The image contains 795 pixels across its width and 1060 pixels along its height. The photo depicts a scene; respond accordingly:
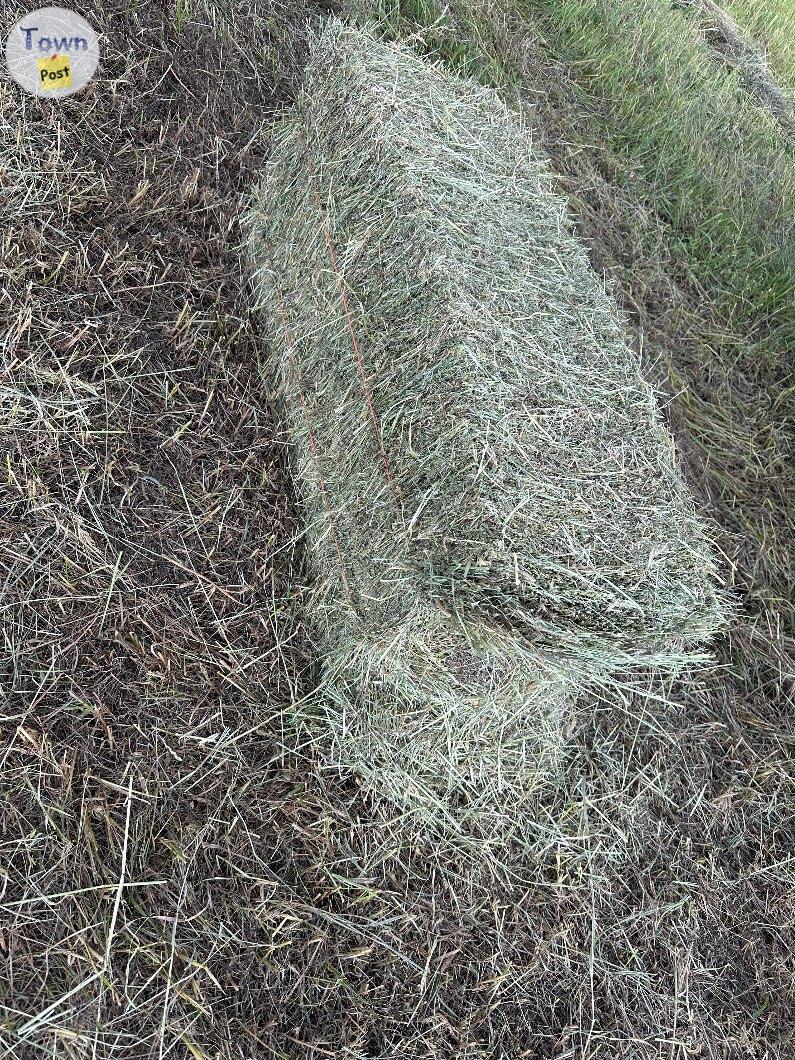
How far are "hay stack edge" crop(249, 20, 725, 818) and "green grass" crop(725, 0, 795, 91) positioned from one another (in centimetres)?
423

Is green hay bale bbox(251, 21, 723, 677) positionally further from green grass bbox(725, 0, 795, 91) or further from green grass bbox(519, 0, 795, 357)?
green grass bbox(725, 0, 795, 91)

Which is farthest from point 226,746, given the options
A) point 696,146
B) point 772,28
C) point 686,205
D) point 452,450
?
point 772,28

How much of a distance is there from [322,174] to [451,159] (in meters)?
0.36

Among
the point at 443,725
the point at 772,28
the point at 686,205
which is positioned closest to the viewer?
the point at 443,725

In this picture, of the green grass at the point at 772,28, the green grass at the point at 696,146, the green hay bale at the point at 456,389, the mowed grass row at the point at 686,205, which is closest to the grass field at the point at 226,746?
the mowed grass row at the point at 686,205

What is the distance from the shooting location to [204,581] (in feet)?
6.86

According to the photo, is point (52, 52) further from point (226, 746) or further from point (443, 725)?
point (443, 725)

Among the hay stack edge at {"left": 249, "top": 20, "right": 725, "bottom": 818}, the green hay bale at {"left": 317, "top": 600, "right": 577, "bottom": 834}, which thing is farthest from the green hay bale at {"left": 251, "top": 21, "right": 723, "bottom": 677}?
the green hay bale at {"left": 317, "top": 600, "right": 577, "bottom": 834}

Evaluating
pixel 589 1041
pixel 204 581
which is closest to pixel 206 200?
pixel 204 581

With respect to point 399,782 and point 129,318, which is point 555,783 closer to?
point 399,782

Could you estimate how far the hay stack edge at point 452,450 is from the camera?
1571 mm

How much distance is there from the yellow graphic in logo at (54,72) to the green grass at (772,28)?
15.8ft

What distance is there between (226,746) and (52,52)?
220 cm

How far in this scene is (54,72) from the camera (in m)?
2.46
